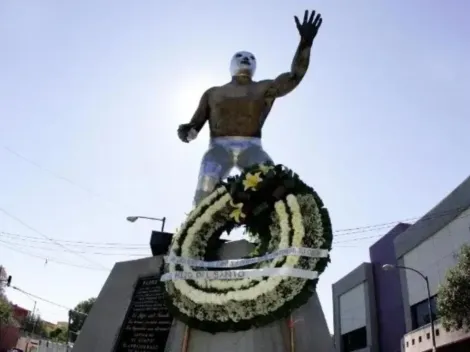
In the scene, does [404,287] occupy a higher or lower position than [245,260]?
higher

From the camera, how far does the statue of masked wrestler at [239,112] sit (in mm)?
7164

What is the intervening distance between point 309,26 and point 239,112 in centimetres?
160

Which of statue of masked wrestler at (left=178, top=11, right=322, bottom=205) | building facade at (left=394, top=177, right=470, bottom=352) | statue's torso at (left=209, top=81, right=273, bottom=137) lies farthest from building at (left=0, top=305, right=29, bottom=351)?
statue's torso at (left=209, top=81, right=273, bottom=137)

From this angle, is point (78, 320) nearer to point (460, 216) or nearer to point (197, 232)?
point (460, 216)

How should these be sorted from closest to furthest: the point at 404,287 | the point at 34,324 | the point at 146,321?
the point at 146,321, the point at 404,287, the point at 34,324

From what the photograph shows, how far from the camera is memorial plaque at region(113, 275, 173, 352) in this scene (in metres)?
5.90

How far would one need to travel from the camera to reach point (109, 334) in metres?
6.45

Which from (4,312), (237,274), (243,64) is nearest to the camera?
(237,274)

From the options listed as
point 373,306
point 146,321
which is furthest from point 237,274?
point 373,306

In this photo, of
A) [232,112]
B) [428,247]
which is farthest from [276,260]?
[428,247]

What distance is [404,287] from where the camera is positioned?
28.3 metres

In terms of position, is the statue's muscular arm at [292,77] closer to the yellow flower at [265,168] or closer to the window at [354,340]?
the yellow flower at [265,168]

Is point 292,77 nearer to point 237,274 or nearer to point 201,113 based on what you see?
point 201,113

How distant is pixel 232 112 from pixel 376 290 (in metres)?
28.8
